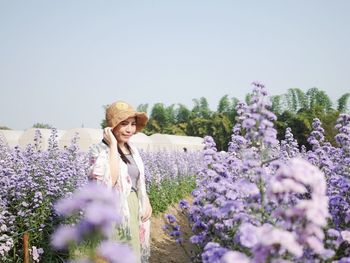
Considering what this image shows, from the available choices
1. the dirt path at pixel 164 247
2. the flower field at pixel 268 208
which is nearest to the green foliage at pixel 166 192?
the dirt path at pixel 164 247

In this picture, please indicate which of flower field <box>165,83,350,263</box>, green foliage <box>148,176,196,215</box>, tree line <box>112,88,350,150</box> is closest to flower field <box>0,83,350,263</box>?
flower field <box>165,83,350,263</box>

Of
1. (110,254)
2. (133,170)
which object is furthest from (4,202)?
(110,254)

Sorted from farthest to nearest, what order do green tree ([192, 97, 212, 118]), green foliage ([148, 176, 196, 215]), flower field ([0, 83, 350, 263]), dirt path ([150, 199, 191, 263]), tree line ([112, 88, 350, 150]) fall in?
green tree ([192, 97, 212, 118]), tree line ([112, 88, 350, 150]), green foliage ([148, 176, 196, 215]), dirt path ([150, 199, 191, 263]), flower field ([0, 83, 350, 263])

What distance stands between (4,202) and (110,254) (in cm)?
485

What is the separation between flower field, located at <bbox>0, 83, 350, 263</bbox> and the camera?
4.58 feet

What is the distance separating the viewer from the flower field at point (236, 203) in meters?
1.40

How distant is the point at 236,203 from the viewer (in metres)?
2.24

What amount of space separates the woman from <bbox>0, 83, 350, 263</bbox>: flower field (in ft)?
1.08

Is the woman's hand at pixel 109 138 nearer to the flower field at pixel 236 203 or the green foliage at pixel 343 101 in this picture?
the flower field at pixel 236 203

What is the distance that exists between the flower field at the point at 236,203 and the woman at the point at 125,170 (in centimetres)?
33

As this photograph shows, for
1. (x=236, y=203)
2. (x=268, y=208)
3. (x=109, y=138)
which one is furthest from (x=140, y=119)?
(x=236, y=203)

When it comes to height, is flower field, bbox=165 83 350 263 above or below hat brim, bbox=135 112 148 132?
below

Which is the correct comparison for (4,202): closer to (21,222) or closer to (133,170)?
(21,222)

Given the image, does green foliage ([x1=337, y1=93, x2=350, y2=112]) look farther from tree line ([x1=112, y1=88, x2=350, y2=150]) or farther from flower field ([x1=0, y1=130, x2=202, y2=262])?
flower field ([x1=0, y1=130, x2=202, y2=262])
